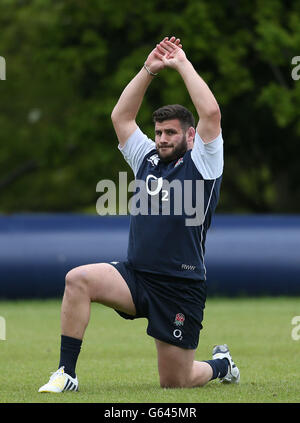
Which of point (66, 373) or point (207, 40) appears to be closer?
point (66, 373)

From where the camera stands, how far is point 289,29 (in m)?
22.3

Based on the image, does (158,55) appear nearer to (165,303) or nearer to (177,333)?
(165,303)

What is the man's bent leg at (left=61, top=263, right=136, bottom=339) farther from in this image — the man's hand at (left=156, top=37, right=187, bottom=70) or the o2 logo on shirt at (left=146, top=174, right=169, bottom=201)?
the man's hand at (left=156, top=37, right=187, bottom=70)

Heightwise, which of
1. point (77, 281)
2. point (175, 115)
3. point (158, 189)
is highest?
point (175, 115)

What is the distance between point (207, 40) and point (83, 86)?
4310 mm

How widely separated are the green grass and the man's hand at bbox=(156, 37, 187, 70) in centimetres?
252

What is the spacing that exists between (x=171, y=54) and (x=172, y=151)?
0.76m

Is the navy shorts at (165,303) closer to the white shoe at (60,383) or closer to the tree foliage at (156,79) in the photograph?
the white shoe at (60,383)

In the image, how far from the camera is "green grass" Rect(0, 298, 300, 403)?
7.11 meters

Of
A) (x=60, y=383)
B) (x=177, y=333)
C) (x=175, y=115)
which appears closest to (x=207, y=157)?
(x=175, y=115)

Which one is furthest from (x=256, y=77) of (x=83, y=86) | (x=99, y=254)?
(x=99, y=254)

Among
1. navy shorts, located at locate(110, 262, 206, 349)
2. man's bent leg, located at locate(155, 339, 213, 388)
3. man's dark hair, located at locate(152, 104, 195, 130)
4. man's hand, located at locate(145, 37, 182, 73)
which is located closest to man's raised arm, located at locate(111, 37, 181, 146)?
man's hand, located at locate(145, 37, 182, 73)

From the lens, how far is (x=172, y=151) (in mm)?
7547
